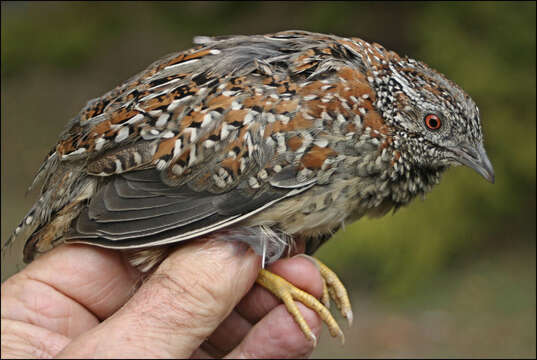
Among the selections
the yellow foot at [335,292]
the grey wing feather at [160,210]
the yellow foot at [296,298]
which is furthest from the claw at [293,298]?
the grey wing feather at [160,210]

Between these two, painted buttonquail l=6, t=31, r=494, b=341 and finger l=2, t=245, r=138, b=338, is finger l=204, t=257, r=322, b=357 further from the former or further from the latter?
finger l=2, t=245, r=138, b=338

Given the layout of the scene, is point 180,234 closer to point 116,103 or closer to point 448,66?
point 116,103

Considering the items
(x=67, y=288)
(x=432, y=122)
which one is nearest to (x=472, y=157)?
(x=432, y=122)

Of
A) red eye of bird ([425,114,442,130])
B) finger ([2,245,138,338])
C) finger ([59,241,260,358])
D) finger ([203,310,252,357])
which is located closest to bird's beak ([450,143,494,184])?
red eye of bird ([425,114,442,130])

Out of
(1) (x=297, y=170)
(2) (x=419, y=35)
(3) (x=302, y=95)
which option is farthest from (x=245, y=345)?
(2) (x=419, y=35)

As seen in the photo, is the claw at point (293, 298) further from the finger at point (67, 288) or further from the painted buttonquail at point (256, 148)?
the finger at point (67, 288)

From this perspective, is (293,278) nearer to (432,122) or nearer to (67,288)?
(432,122)
